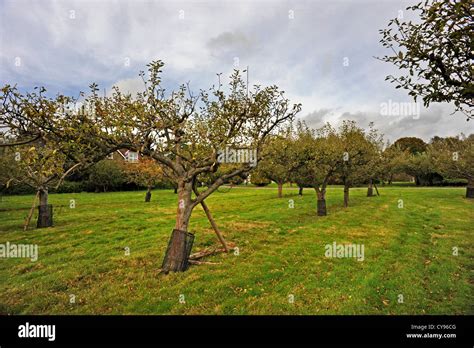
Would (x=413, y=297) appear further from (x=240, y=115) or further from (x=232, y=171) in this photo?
(x=240, y=115)

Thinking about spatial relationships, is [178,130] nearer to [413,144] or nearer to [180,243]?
[180,243]

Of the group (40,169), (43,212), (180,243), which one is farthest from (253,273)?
(43,212)

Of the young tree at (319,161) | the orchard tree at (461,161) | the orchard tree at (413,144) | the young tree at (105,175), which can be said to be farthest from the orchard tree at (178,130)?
the orchard tree at (413,144)

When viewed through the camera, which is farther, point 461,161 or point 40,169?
point 461,161

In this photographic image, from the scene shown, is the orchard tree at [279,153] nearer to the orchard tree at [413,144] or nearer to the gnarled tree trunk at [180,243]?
the gnarled tree trunk at [180,243]

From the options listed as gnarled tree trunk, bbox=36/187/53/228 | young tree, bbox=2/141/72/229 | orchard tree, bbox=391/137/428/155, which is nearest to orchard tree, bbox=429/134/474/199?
young tree, bbox=2/141/72/229

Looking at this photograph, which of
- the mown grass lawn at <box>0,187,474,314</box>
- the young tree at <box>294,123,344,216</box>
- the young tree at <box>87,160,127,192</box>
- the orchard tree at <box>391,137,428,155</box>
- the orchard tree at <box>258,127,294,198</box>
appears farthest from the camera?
the orchard tree at <box>391,137,428,155</box>

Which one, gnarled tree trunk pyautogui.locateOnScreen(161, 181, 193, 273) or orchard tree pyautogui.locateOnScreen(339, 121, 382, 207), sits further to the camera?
orchard tree pyautogui.locateOnScreen(339, 121, 382, 207)

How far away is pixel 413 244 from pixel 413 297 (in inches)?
268

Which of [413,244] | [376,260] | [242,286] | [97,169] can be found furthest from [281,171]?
[97,169]

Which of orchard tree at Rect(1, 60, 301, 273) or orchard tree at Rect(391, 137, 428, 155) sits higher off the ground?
orchard tree at Rect(391, 137, 428, 155)

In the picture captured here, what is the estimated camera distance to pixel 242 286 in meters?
8.25

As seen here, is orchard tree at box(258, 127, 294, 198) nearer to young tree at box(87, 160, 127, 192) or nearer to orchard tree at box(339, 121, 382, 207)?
orchard tree at box(339, 121, 382, 207)

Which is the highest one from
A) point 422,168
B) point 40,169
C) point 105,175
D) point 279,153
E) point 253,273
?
point 279,153
